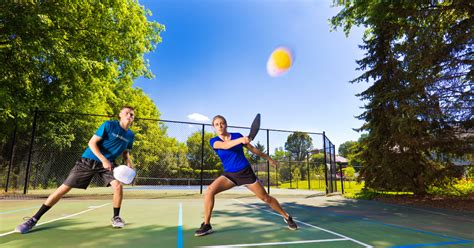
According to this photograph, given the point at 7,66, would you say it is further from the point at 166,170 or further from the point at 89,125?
the point at 166,170

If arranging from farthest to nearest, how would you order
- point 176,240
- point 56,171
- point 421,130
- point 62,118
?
point 56,171 < point 62,118 < point 421,130 < point 176,240

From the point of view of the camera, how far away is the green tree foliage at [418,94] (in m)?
9.32

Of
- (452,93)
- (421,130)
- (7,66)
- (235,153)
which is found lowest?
(235,153)

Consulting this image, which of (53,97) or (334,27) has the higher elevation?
(334,27)

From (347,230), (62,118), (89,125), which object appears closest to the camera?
(347,230)

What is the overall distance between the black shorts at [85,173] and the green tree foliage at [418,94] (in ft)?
33.4

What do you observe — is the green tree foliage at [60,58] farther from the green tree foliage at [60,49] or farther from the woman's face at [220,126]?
the woman's face at [220,126]

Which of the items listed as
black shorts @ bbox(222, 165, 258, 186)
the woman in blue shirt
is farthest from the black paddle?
black shorts @ bbox(222, 165, 258, 186)

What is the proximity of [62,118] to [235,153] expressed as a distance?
15.3m

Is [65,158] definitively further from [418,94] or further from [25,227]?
[418,94]

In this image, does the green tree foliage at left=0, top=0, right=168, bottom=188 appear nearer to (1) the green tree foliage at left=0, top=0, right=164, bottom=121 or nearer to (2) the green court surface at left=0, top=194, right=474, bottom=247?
(1) the green tree foliage at left=0, top=0, right=164, bottom=121

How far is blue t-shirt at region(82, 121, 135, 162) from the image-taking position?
13.5ft

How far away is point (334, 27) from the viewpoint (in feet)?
52.5

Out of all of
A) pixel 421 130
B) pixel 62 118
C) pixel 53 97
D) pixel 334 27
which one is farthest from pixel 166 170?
pixel 421 130
